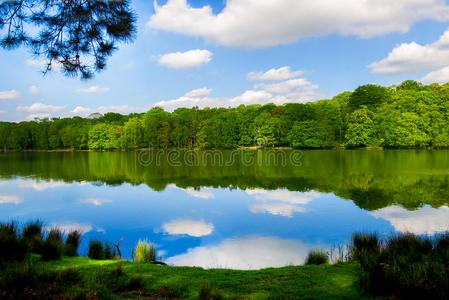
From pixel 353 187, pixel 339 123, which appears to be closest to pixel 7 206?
pixel 353 187

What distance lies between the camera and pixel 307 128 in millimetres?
48156

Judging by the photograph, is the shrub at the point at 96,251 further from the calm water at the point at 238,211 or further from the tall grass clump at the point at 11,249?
the tall grass clump at the point at 11,249

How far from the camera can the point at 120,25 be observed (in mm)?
5367

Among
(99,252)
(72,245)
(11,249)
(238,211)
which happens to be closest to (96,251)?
(99,252)

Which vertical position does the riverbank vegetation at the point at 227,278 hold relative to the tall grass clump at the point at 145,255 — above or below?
above

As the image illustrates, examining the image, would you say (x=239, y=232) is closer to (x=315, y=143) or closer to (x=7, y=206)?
(x=7, y=206)

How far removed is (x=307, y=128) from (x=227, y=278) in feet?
153

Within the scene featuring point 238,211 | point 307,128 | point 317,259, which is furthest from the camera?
point 307,128

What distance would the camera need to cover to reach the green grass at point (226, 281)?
3086mm

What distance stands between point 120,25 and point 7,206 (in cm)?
852

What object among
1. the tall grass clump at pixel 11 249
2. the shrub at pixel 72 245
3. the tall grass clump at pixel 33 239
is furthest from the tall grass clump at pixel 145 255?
the tall grass clump at pixel 11 249

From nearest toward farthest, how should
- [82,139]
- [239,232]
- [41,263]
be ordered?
[41,263], [239,232], [82,139]

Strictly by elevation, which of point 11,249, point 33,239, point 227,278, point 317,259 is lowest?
point 317,259

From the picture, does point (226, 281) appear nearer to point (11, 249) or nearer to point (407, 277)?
point (407, 277)
